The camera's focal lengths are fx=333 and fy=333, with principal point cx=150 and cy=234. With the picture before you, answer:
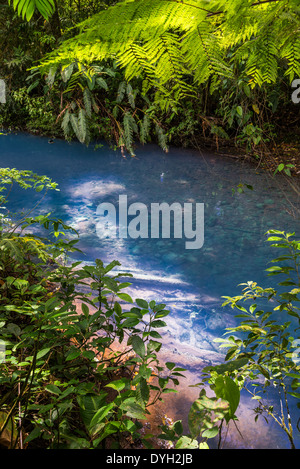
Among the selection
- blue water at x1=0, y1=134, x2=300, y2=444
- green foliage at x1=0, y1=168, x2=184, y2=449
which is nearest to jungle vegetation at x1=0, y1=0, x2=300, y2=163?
blue water at x1=0, y1=134, x2=300, y2=444

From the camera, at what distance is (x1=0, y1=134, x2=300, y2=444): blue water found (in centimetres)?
295

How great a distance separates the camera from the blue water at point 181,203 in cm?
295

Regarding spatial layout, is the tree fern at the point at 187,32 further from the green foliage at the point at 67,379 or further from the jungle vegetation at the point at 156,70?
the green foliage at the point at 67,379

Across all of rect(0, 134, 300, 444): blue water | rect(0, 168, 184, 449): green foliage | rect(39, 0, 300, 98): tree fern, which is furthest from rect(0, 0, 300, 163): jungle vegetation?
rect(0, 168, 184, 449): green foliage

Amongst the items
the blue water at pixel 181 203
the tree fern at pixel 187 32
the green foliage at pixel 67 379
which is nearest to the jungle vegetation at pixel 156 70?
the tree fern at pixel 187 32

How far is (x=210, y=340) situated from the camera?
2439 millimetres

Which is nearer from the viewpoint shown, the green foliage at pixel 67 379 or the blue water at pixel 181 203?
the green foliage at pixel 67 379

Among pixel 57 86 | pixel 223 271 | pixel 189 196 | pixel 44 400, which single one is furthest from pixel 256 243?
pixel 57 86

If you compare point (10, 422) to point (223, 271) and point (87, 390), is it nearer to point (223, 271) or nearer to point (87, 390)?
point (87, 390)

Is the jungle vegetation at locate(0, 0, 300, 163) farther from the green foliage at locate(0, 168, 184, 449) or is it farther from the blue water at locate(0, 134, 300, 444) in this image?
the green foliage at locate(0, 168, 184, 449)

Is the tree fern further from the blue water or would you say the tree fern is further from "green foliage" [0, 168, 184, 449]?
the blue water

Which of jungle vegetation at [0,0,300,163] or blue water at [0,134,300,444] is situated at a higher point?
jungle vegetation at [0,0,300,163]

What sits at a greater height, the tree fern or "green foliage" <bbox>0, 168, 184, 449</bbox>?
the tree fern

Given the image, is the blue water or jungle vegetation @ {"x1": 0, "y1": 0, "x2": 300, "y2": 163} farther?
the blue water
